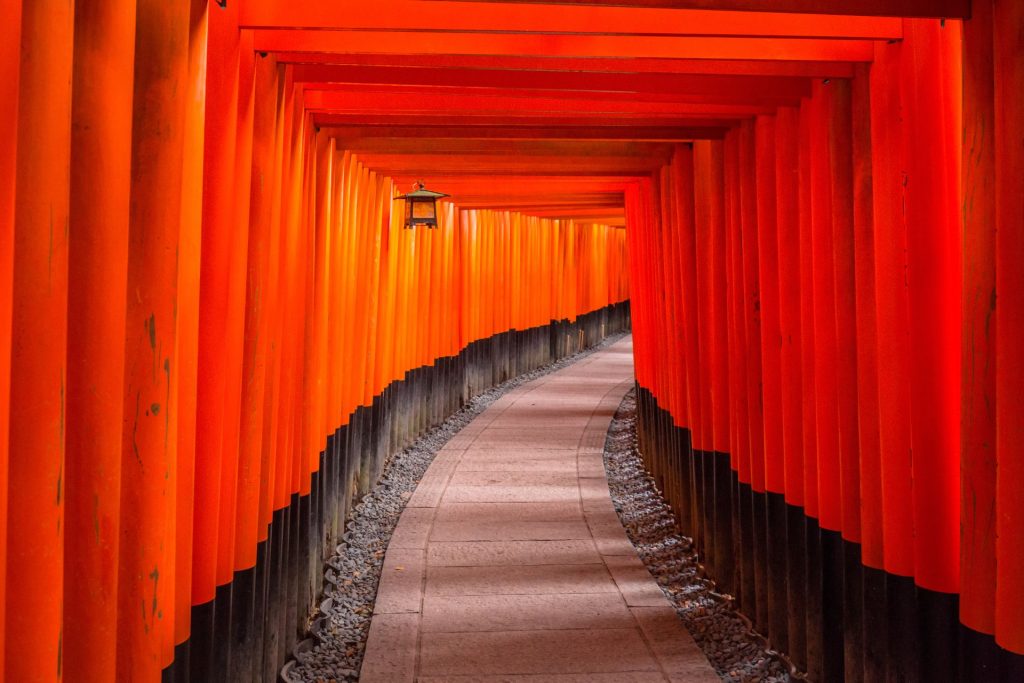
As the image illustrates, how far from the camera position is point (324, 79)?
16.5ft

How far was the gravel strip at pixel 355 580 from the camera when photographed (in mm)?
5738

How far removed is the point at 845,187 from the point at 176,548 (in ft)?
11.0

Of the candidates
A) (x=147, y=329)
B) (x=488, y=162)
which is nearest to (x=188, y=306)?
(x=147, y=329)

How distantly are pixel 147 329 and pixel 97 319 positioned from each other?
36cm

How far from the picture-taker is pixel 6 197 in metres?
1.98

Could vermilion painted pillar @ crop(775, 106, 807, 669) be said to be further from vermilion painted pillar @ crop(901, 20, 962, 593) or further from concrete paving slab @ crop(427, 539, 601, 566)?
concrete paving slab @ crop(427, 539, 601, 566)

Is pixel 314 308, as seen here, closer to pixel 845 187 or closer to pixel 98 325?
pixel 845 187

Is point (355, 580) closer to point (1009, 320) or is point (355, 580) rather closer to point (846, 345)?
point (846, 345)

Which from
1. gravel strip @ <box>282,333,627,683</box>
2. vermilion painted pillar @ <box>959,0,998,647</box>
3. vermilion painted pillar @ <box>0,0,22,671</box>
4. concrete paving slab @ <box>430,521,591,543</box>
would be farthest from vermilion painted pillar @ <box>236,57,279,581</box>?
concrete paving slab @ <box>430,521,591,543</box>

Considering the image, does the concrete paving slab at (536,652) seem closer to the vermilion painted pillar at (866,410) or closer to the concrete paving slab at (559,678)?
the concrete paving slab at (559,678)

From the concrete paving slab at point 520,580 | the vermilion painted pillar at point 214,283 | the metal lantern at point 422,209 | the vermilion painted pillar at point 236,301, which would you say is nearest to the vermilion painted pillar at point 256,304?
the vermilion painted pillar at point 236,301

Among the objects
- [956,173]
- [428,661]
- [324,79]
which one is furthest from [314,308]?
[956,173]

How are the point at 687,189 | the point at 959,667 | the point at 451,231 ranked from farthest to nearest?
the point at 451,231 < the point at 687,189 < the point at 959,667

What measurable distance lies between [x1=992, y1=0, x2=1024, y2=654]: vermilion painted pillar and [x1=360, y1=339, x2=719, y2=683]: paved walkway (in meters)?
2.50
